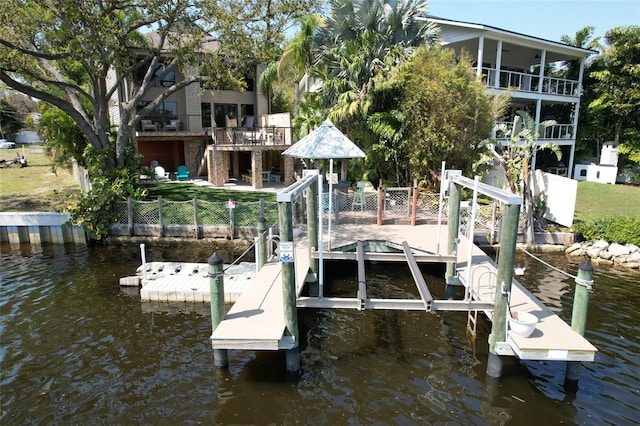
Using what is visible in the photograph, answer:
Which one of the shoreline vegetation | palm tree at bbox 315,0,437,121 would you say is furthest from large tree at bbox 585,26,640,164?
palm tree at bbox 315,0,437,121

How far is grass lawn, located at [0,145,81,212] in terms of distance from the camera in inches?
746

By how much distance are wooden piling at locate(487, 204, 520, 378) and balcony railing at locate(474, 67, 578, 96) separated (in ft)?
53.9

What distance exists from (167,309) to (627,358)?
33.4ft

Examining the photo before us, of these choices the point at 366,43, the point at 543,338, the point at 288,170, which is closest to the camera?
the point at 543,338

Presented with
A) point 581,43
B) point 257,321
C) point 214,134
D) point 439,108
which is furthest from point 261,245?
point 581,43

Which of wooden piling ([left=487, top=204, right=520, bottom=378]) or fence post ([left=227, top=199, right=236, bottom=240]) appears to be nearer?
wooden piling ([left=487, top=204, right=520, bottom=378])

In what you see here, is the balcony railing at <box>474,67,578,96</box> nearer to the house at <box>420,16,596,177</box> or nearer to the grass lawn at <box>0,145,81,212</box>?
the house at <box>420,16,596,177</box>

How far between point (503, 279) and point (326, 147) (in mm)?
4595

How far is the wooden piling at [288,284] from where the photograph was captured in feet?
24.3

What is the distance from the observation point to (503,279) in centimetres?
747

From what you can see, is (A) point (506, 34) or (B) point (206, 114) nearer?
(A) point (506, 34)

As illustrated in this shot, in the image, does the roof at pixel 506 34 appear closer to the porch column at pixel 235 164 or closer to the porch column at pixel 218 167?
the porch column at pixel 218 167

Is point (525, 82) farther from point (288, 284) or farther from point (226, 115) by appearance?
point (288, 284)

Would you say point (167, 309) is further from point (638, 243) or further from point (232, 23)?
point (638, 243)
